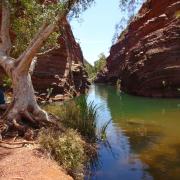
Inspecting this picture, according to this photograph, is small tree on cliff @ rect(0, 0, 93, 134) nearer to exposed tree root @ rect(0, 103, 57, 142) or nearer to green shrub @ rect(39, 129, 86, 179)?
exposed tree root @ rect(0, 103, 57, 142)

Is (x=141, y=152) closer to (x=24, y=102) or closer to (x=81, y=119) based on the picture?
(x=81, y=119)

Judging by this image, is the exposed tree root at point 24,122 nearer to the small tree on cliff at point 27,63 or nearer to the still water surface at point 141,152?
the small tree on cliff at point 27,63

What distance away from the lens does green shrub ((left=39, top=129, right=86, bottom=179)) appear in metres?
11.0

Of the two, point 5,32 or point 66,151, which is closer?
point 66,151

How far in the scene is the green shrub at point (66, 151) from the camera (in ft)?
36.1

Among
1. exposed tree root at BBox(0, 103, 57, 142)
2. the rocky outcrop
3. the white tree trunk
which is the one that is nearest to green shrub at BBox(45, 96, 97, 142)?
exposed tree root at BBox(0, 103, 57, 142)

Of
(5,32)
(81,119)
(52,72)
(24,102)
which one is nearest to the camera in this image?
(81,119)

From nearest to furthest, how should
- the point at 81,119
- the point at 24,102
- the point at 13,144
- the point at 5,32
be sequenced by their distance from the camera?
the point at 13,144 → the point at 81,119 → the point at 24,102 → the point at 5,32

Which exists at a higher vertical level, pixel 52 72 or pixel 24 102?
pixel 52 72

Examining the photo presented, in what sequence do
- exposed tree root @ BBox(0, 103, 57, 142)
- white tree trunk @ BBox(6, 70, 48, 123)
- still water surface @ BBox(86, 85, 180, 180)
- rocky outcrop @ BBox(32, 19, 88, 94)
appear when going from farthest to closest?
rocky outcrop @ BBox(32, 19, 88, 94)
white tree trunk @ BBox(6, 70, 48, 123)
exposed tree root @ BBox(0, 103, 57, 142)
still water surface @ BBox(86, 85, 180, 180)

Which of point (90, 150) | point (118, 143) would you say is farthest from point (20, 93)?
point (118, 143)

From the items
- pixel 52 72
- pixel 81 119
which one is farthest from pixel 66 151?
pixel 52 72

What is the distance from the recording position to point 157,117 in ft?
87.5

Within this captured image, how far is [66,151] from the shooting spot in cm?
1128
